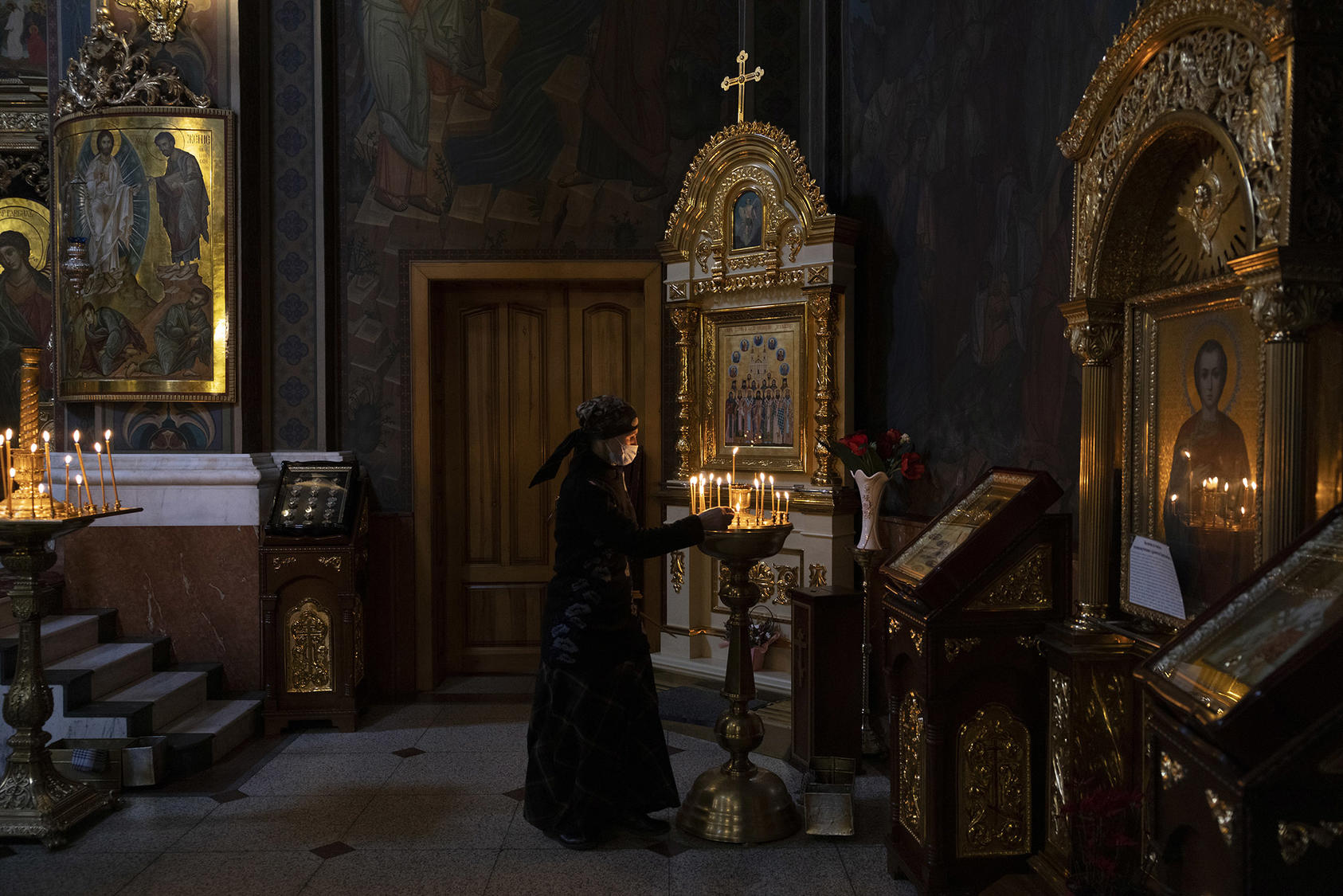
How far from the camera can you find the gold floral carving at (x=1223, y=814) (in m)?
1.83

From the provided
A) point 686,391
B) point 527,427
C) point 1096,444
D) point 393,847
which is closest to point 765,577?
point 686,391

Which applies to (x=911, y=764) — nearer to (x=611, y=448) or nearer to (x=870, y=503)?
(x=611, y=448)

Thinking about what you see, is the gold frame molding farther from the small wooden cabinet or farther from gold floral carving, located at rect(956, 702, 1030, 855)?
gold floral carving, located at rect(956, 702, 1030, 855)

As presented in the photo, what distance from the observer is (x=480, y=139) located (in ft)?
22.3

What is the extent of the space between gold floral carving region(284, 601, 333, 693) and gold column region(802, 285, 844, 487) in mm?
3160

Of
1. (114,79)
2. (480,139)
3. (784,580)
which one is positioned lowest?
(784,580)

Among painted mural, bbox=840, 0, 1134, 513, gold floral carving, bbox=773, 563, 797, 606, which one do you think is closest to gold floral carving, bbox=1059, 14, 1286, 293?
→ painted mural, bbox=840, 0, 1134, 513

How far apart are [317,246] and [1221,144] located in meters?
5.61

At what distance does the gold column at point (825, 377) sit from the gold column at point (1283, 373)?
3.74 meters

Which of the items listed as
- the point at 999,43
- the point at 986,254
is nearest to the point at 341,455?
the point at 986,254

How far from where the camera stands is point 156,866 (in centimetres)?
399

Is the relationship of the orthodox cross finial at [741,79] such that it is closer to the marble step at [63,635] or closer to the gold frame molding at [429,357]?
the gold frame molding at [429,357]

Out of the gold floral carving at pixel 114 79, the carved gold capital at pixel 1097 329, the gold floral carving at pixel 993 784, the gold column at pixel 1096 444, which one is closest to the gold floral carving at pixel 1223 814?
the gold column at pixel 1096 444

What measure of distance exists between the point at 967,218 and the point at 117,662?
5205mm
